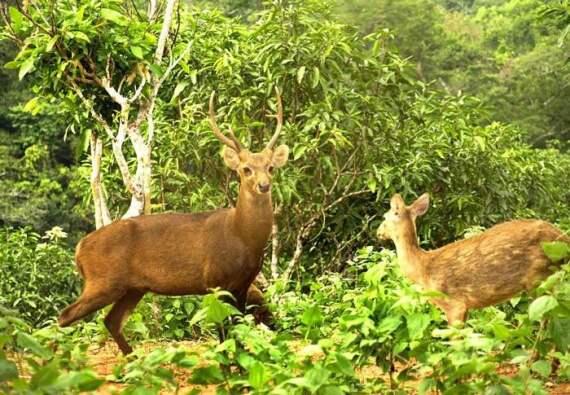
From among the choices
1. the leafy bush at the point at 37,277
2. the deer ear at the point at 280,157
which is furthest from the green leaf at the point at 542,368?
the leafy bush at the point at 37,277

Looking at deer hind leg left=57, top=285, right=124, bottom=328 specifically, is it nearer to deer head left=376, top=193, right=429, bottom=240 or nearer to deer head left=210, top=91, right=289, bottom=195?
deer head left=210, top=91, right=289, bottom=195

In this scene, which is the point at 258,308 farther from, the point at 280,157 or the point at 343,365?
the point at 343,365

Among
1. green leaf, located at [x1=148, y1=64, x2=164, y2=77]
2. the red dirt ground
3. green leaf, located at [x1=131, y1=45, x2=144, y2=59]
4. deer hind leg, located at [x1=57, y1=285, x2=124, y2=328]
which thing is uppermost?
green leaf, located at [x1=131, y1=45, x2=144, y2=59]

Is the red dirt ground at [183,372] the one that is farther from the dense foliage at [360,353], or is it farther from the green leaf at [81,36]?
the green leaf at [81,36]

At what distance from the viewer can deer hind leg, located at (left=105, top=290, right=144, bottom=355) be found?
25.8 ft

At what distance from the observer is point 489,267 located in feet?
21.8

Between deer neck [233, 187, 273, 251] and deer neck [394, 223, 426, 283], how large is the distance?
0.88m

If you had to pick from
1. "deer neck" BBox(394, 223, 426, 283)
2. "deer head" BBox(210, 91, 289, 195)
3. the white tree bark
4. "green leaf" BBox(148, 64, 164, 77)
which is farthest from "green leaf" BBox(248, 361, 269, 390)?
the white tree bark

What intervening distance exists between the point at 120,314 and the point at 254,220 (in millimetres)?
1167

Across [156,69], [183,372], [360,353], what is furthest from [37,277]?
[360,353]

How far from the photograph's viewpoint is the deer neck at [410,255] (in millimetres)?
7129

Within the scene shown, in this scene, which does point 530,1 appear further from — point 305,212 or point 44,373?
point 44,373

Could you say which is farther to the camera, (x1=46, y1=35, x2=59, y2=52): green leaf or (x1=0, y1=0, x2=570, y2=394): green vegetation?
(x1=46, y1=35, x2=59, y2=52): green leaf

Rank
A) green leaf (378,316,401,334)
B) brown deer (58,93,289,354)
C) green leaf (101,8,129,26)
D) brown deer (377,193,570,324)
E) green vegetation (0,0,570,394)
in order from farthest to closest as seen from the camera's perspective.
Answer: green leaf (101,8,129,26) → brown deer (58,93,289,354) → brown deer (377,193,570,324) → green leaf (378,316,401,334) → green vegetation (0,0,570,394)
